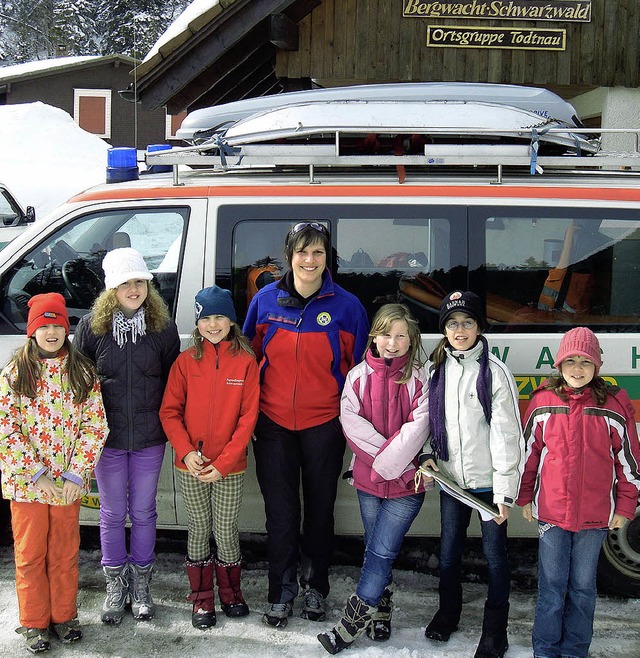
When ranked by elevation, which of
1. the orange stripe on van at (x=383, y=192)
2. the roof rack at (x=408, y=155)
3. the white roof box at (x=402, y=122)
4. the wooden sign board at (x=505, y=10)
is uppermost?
the wooden sign board at (x=505, y=10)

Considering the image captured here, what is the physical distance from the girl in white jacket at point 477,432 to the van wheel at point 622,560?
83cm

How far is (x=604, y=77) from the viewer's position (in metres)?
9.67

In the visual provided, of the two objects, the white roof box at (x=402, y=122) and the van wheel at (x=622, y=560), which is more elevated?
the white roof box at (x=402, y=122)

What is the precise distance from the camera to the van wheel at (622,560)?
4.17 metres

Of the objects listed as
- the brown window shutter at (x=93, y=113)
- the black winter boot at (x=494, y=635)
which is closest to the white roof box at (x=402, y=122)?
the black winter boot at (x=494, y=635)

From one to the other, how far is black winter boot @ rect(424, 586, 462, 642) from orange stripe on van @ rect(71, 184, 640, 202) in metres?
1.94

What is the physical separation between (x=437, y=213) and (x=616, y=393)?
4.08 feet

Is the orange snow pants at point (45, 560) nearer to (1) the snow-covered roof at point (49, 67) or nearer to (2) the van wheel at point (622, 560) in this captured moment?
(2) the van wheel at point (622, 560)

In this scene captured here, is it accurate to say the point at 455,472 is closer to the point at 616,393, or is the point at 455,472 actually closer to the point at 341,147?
the point at 616,393

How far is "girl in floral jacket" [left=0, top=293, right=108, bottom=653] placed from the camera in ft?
11.6

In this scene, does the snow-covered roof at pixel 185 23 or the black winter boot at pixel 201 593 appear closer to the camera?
the black winter boot at pixel 201 593

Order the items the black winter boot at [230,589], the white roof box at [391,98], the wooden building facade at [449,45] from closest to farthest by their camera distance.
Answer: the black winter boot at [230,589], the white roof box at [391,98], the wooden building facade at [449,45]

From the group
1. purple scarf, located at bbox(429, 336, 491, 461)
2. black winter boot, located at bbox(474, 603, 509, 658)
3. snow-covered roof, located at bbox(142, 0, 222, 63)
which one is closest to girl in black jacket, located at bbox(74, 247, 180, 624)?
purple scarf, located at bbox(429, 336, 491, 461)

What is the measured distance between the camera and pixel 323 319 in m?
3.80
